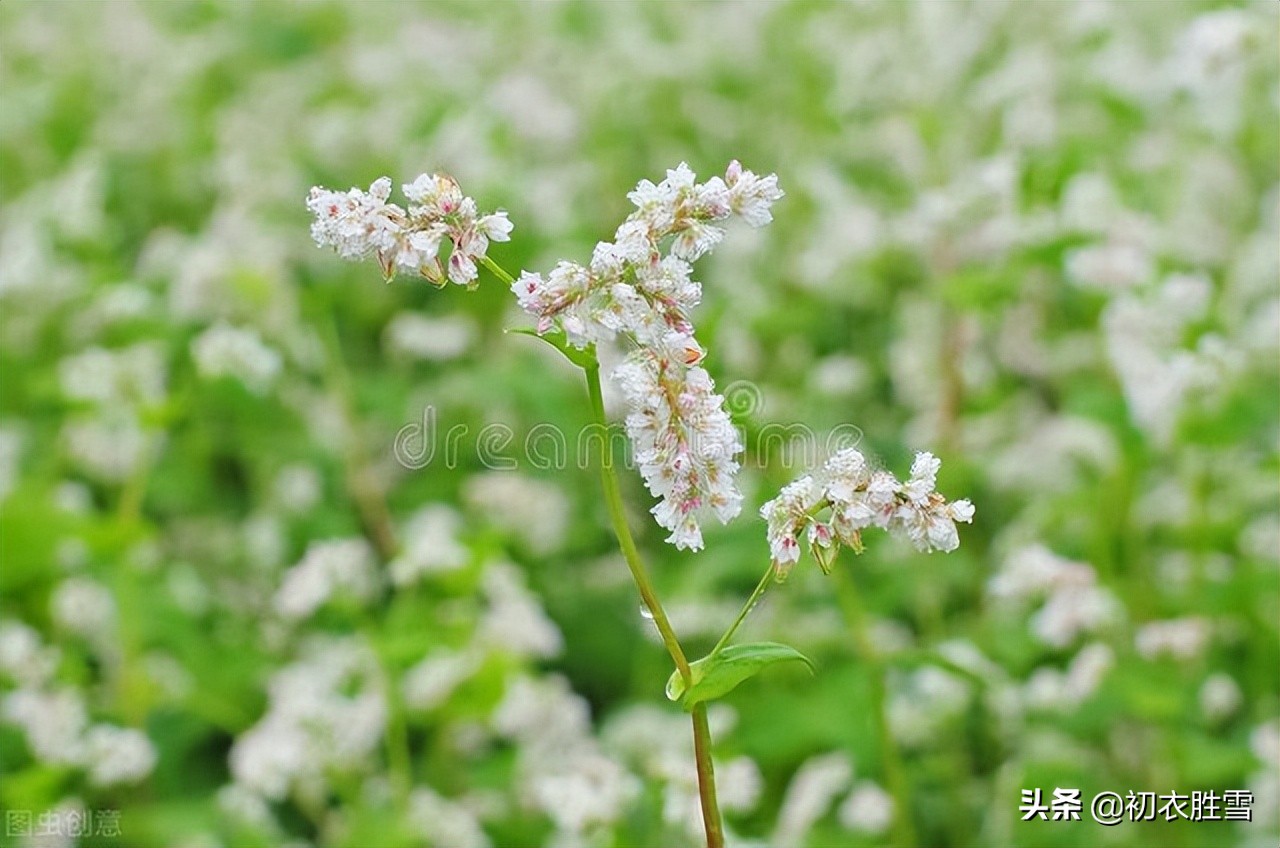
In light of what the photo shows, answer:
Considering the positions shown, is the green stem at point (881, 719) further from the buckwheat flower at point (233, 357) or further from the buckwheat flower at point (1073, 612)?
the buckwheat flower at point (233, 357)

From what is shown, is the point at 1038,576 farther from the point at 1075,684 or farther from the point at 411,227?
the point at 411,227

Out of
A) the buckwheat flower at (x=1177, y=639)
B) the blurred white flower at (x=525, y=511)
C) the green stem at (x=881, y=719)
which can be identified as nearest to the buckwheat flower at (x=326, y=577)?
the blurred white flower at (x=525, y=511)

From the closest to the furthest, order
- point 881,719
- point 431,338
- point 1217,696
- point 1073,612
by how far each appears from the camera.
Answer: point 881,719, point 1073,612, point 1217,696, point 431,338

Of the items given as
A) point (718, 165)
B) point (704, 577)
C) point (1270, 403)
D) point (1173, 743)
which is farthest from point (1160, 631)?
point (718, 165)

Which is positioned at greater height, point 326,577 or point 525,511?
point 525,511

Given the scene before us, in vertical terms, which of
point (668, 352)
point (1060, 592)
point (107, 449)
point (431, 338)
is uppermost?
point (431, 338)

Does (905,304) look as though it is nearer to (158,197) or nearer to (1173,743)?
(1173,743)

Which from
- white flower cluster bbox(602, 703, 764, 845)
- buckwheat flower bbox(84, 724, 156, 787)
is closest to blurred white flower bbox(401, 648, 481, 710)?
white flower cluster bbox(602, 703, 764, 845)

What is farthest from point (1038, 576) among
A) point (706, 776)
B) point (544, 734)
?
point (706, 776)
